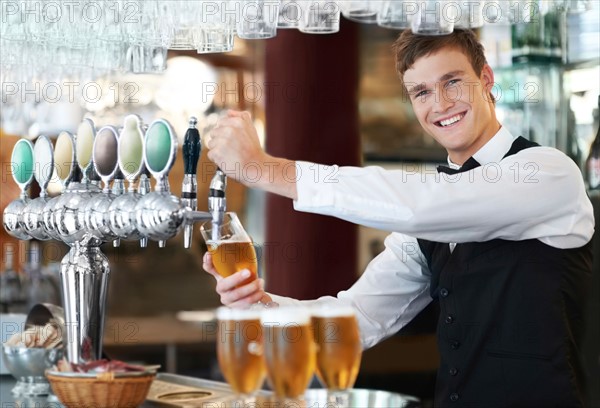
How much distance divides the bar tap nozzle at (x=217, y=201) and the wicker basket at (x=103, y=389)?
276 millimetres

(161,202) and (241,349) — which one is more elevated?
(161,202)

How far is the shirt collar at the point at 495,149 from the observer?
6.84 ft

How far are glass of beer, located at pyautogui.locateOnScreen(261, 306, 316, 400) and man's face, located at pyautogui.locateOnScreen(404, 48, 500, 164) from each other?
867 mm

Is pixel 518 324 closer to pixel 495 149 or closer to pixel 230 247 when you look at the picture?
pixel 495 149

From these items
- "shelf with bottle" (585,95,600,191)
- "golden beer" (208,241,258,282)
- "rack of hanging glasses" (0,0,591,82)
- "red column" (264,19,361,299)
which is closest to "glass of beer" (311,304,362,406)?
"golden beer" (208,241,258,282)

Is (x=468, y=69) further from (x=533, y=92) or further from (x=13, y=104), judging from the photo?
(x=13, y=104)

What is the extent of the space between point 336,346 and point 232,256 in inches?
12.1

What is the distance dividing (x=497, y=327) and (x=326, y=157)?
7.34 ft

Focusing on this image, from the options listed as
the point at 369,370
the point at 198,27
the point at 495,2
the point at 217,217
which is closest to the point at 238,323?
the point at 217,217

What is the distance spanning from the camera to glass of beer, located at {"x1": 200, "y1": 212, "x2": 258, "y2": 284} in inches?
62.8

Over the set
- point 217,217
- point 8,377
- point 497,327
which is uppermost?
point 217,217

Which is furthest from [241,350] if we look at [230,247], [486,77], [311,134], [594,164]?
[311,134]

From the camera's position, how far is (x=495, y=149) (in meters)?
2.09

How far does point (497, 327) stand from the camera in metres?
1.90
